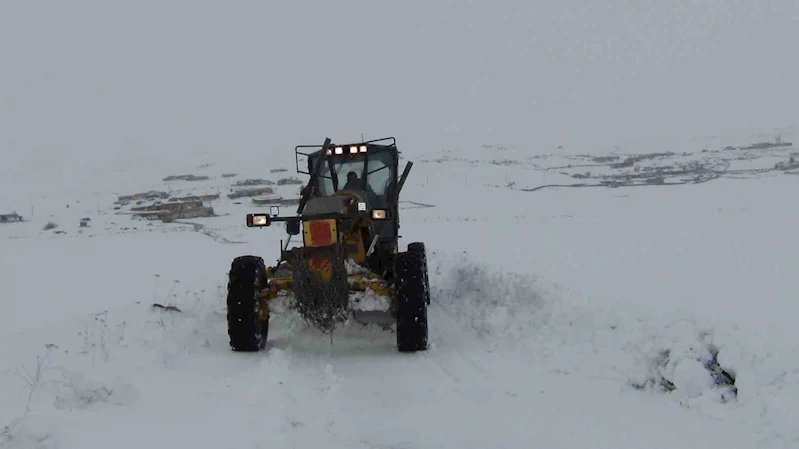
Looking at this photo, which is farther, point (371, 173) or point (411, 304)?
point (371, 173)

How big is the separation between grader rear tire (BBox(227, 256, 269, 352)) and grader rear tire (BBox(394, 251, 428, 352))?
1514 mm

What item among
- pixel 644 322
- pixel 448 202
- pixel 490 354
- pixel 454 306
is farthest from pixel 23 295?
pixel 448 202

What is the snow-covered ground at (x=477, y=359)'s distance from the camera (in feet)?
15.6

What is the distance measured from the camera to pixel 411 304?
7262 mm

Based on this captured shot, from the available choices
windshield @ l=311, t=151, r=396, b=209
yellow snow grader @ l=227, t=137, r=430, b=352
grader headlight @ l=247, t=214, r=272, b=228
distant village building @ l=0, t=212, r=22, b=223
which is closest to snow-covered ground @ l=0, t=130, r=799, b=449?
yellow snow grader @ l=227, t=137, r=430, b=352

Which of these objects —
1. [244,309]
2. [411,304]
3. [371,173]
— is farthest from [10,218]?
[411,304]

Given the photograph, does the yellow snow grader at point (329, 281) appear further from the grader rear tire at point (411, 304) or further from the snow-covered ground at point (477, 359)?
the snow-covered ground at point (477, 359)

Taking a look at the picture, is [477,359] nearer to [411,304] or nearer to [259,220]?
[411,304]

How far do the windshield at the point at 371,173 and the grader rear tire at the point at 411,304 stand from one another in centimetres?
A: 262

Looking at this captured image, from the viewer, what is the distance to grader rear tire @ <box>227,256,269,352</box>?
734 centimetres

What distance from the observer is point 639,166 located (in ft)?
134

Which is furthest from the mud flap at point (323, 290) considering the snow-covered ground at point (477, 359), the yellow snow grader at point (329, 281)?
the snow-covered ground at point (477, 359)

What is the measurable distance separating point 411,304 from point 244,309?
1.76 meters

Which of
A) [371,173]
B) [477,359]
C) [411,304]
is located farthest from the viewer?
[371,173]
